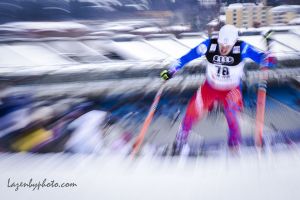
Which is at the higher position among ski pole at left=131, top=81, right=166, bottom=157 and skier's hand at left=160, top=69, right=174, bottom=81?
skier's hand at left=160, top=69, right=174, bottom=81

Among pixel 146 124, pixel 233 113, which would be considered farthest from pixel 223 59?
pixel 146 124

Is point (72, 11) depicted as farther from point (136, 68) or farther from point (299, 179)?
point (299, 179)

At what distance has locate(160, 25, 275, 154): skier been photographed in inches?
60.7

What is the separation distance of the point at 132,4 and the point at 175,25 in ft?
0.86

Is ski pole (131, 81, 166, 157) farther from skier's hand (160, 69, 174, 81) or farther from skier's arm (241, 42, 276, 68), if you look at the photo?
skier's arm (241, 42, 276, 68)

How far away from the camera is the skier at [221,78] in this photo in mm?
1542

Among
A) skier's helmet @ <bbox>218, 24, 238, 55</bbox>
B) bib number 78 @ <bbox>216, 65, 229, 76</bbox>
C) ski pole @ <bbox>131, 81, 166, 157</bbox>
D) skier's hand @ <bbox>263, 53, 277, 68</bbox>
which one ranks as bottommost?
ski pole @ <bbox>131, 81, 166, 157</bbox>

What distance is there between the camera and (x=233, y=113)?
1552 millimetres

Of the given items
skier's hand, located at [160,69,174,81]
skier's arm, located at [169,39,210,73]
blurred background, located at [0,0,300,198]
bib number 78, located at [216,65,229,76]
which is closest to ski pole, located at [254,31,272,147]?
blurred background, located at [0,0,300,198]

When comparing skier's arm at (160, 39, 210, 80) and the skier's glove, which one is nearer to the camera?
the skier's glove

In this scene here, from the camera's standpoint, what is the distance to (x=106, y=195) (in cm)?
145

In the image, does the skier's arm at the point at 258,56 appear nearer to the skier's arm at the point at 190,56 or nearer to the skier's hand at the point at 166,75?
the skier's arm at the point at 190,56

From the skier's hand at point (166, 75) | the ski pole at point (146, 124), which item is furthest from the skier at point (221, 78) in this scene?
the ski pole at point (146, 124)

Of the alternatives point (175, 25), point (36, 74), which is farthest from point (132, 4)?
point (36, 74)
